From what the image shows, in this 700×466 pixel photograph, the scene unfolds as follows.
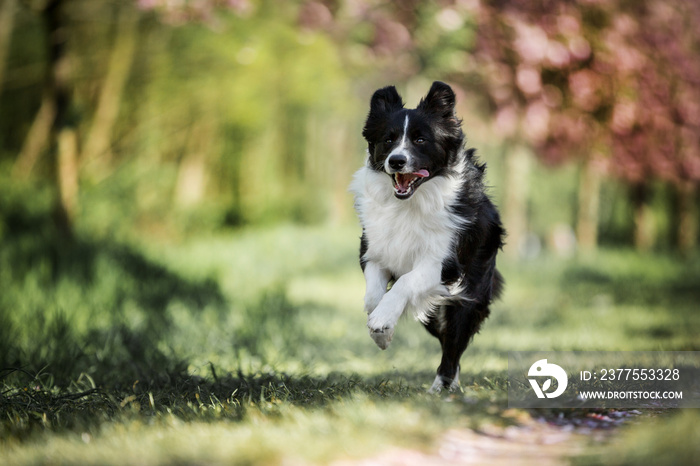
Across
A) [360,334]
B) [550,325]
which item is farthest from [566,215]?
[360,334]

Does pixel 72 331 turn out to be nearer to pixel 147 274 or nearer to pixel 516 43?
pixel 147 274

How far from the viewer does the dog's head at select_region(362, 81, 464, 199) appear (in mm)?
4082

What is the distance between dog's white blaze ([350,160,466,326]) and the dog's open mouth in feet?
0.27

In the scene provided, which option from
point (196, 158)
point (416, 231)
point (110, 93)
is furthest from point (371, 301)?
point (196, 158)

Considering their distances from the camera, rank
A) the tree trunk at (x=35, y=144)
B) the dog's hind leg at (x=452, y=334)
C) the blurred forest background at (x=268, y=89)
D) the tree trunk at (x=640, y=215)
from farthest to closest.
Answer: the tree trunk at (x=640, y=215)
the tree trunk at (x=35, y=144)
the blurred forest background at (x=268, y=89)
the dog's hind leg at (x=452, y=334)

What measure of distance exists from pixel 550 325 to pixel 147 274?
4.70m

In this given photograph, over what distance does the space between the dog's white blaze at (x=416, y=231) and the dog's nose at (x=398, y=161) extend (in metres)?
0.23

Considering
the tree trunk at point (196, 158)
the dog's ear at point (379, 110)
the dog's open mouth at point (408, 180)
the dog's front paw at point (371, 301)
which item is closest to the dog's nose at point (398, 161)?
the dog's open mouth at point (408, 180)

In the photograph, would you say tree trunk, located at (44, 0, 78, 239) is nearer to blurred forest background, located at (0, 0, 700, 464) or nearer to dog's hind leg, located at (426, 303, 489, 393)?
blurred forest background, located at (0, 0, 700, 464)

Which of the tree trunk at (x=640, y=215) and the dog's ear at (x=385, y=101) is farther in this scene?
the tree trunk at (x=640, y=215)

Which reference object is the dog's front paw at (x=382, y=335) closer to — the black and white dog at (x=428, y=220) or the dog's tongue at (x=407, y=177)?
the black and white dog at (x=428, y=220)

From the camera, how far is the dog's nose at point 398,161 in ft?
13.2

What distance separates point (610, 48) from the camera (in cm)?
1090

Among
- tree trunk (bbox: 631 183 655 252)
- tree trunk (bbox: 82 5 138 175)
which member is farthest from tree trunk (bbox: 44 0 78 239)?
tree trunk (bbox: 631 183 655 252)
